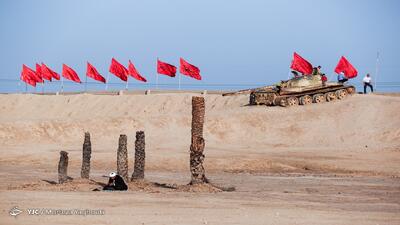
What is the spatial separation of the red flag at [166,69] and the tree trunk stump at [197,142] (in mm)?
38348

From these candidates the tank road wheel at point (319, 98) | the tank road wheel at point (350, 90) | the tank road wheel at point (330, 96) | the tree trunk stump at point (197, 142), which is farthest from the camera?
the tank road wheel at point (350, 90)

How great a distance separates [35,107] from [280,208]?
3945 centimetres

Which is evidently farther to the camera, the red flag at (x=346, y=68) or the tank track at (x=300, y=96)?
the red flag at (x=346, y=68)

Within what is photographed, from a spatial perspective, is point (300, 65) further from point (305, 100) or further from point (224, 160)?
point (224, 160)

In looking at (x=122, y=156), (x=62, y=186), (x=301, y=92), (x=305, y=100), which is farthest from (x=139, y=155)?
(x=301, y=92)

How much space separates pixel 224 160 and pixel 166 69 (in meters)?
28.4

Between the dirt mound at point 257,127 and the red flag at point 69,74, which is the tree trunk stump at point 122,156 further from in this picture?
the red flag at point 69,74

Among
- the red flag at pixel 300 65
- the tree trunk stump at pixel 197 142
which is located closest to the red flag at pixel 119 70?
the red flag at pixel 300 65

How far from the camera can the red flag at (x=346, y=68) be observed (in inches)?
2229

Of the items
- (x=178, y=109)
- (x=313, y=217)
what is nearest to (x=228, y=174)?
(x=313, y=217)

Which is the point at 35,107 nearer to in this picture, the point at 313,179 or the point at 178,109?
the point at 178,109

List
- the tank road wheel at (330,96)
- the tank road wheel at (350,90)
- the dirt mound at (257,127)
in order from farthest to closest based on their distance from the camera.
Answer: the tank road wheel at (350,90)
the tank road wheel at (330,96)
the dirt mound at (257,127)

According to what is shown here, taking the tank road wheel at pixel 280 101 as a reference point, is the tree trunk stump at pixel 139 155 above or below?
below

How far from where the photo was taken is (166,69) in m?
67.9
